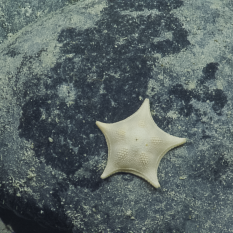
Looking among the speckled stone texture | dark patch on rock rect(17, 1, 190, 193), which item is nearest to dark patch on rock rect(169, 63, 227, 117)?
the speckled stone texture

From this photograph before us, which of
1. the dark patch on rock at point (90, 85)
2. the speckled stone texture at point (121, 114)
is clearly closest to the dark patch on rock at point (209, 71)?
the speckled stone texture at point (121, 114)

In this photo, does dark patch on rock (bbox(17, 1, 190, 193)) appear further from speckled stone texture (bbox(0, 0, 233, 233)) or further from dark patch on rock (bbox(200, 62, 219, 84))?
dark patch on rock (bbox(200, 62, 219, 84))

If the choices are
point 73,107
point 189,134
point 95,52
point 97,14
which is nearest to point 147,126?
point 189,134

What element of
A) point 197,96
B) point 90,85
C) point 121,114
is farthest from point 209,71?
point 90,85

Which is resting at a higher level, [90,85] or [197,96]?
A: [90,85]

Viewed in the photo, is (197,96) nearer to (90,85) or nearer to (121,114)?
(121,114)

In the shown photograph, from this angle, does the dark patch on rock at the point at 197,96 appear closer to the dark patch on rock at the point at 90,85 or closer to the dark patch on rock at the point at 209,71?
the dark patch on rock at the point at 209,71

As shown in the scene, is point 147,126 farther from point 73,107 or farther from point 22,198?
point 22,198

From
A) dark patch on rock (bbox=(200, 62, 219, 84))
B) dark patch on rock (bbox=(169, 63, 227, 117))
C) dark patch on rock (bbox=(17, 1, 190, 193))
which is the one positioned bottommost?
dark patch on rock (bbox=(169, 63, 227, 117))
